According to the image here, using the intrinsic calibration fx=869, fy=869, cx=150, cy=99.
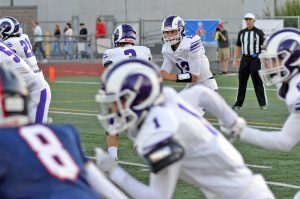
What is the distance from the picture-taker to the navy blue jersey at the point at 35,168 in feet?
12.0

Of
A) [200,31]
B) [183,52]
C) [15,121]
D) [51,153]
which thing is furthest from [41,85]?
[200,31]

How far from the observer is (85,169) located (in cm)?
401

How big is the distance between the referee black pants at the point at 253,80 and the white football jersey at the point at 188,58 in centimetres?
500

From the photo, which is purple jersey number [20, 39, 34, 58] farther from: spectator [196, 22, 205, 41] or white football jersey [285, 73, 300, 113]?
spectator [196, 22, 205, 41]

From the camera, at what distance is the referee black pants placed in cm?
1544

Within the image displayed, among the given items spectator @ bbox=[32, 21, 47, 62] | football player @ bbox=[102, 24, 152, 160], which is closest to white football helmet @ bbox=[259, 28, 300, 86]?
football player @ bbox=[102, 24, 152, 160]

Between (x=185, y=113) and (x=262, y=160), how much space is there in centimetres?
547

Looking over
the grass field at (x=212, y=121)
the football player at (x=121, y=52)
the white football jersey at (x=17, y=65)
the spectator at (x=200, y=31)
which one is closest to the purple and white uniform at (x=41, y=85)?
the white football jersey at (x=17, y=65)

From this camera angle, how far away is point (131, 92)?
426cm

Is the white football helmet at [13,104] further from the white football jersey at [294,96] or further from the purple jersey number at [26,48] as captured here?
the purple jersey number at [26,48]

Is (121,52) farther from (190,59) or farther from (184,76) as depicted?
(190,59)

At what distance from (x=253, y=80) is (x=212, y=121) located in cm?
249

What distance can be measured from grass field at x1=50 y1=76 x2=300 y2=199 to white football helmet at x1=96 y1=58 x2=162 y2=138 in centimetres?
363

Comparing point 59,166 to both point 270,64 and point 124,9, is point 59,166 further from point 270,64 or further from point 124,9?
point 124,9
